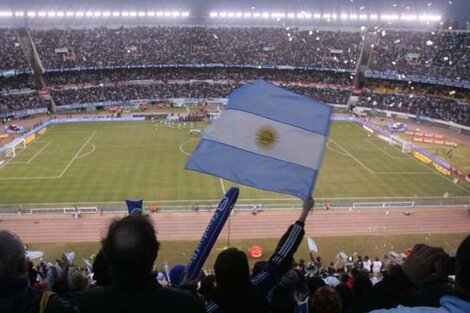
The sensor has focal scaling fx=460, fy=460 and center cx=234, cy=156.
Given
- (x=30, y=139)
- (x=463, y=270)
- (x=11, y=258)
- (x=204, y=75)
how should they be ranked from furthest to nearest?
(x=204, y=75)
(x=30, y=139)
(x=11, y=258)
(x=463, y=270)

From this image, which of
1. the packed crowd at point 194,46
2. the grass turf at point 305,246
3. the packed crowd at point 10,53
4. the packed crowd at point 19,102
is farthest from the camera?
the packed crowd at point 194,46

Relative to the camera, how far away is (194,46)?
295ft

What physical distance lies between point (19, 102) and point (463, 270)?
242 ft

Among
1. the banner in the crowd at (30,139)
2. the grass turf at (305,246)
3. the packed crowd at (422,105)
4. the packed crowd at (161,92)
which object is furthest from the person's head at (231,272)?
the packed crowd at (161,92)

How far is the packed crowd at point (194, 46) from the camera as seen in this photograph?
83125mm

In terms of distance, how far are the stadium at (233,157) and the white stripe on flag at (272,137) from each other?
0.04 meters

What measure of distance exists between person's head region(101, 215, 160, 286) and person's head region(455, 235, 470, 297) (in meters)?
2.44

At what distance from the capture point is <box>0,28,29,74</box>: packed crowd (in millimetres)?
73312

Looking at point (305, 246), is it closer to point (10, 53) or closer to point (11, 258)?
point (11, 258)

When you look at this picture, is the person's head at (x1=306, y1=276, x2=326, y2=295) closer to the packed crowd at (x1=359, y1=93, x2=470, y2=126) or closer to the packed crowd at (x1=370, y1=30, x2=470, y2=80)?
the packed crowd at (x1=359, y1=93, x2=470, y2=126)

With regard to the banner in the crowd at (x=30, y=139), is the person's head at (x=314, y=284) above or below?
above

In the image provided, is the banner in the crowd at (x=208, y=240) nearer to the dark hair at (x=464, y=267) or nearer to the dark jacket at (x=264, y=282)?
the dark jacket at (x=264, y=282)

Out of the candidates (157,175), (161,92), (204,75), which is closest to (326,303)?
(157,175)

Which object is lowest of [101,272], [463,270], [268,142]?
[101,272]
